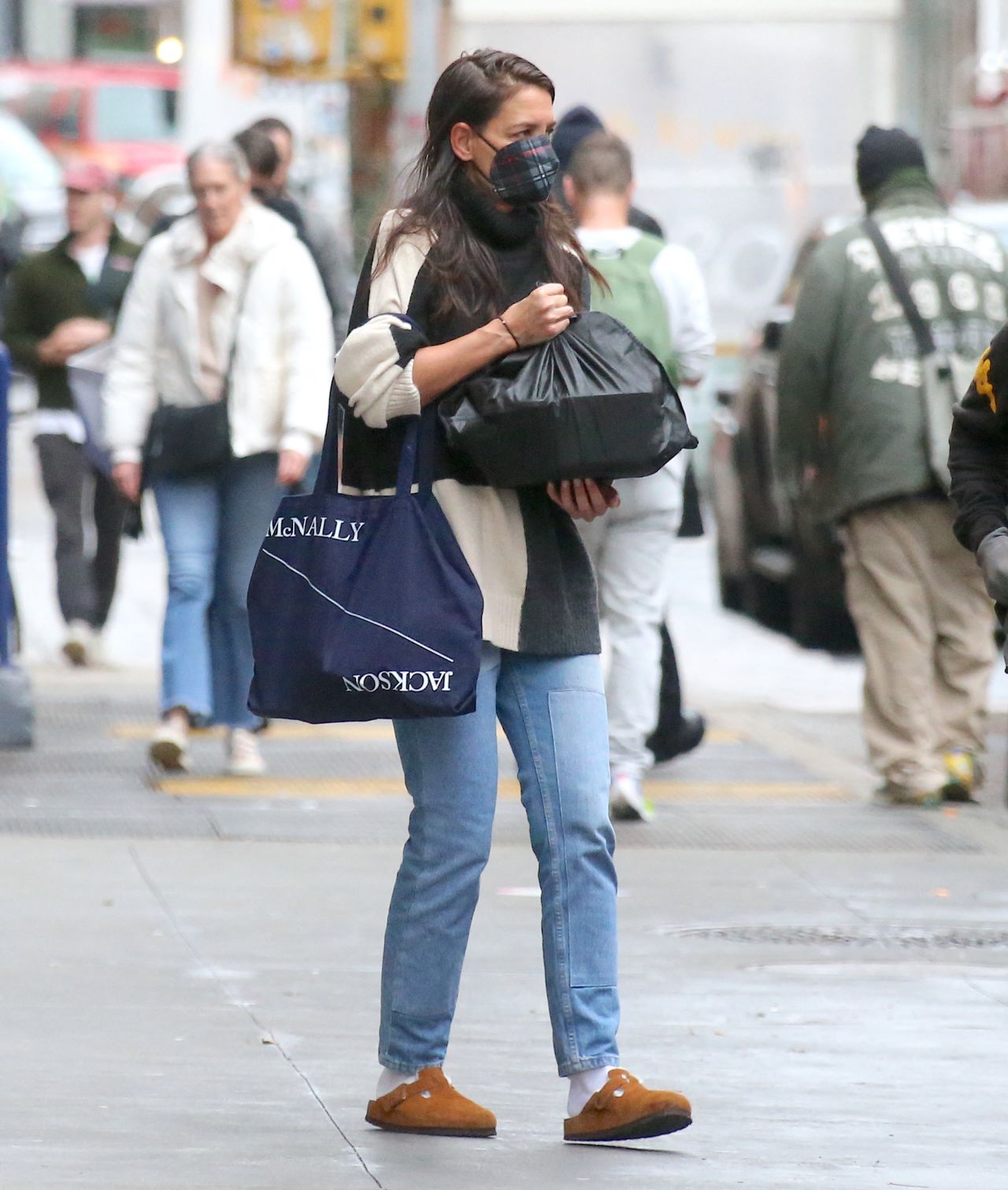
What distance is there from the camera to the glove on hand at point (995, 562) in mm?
4406

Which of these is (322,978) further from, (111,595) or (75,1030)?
(111,595)

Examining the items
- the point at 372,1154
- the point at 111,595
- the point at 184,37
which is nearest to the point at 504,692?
the point at 372,1154

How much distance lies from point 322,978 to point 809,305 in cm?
328

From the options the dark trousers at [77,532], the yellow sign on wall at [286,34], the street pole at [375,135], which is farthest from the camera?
the street pole at [375,135]

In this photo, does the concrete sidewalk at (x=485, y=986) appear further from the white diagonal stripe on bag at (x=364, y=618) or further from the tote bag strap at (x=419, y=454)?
the tote bag strap at (x=419, y=454)

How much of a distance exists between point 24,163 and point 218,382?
21.9m

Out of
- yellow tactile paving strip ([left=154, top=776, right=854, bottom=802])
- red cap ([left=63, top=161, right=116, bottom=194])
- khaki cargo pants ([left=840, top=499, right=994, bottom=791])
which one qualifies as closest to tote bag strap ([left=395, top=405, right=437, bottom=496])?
yellow tactile paving strip ([left=154, top=776, right=854, bottom=802])

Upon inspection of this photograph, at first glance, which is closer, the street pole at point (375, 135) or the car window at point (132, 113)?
the street pole at point (375, 135)

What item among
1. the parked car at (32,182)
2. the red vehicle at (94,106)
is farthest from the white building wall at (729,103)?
the red vehicle at (94,106)

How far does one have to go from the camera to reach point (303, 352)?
8.29 m

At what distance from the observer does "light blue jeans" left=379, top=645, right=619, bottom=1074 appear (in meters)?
4.58

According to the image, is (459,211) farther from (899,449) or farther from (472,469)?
(899,449)

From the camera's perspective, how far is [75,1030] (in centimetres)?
532

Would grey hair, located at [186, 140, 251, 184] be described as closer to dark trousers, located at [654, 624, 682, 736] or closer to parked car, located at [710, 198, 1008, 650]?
dark trousers, located at [654, 624, 682, 736]
